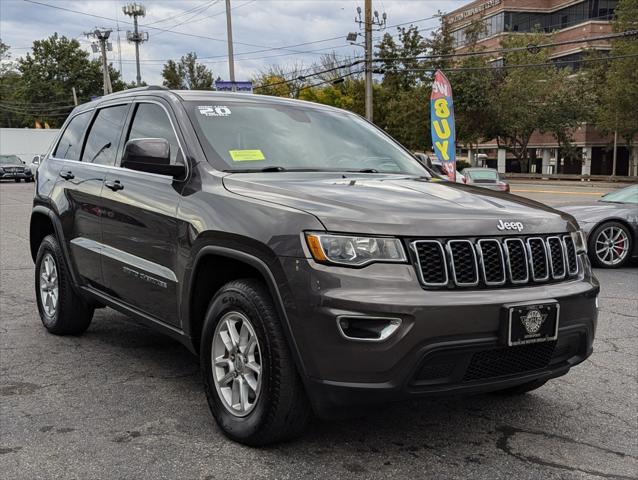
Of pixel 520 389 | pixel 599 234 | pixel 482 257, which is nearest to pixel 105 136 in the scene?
pixel 482 257

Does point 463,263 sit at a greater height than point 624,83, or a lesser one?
lesser

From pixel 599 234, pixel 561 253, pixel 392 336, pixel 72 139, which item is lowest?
pixel 599 234

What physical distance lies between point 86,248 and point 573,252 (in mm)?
3270

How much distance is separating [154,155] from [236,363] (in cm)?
127

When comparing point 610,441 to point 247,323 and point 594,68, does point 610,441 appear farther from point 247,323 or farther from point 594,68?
point 594,68

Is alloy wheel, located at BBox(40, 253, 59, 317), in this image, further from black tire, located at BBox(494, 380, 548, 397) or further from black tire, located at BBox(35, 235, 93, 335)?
black tire, located at BBox(494, 380, 548, 397)

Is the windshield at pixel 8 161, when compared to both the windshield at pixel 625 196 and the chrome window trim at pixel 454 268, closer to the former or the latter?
the windshield at pixel 625 196

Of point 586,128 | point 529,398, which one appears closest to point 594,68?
point 586,128

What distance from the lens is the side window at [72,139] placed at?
5.48m

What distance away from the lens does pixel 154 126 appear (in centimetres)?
439

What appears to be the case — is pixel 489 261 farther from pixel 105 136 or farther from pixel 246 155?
pixel 105 136

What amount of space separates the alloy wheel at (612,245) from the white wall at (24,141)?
4404cm

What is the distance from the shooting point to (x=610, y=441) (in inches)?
140

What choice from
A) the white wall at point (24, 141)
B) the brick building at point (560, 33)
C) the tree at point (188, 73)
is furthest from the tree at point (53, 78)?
the brick building at point (560, 33)
